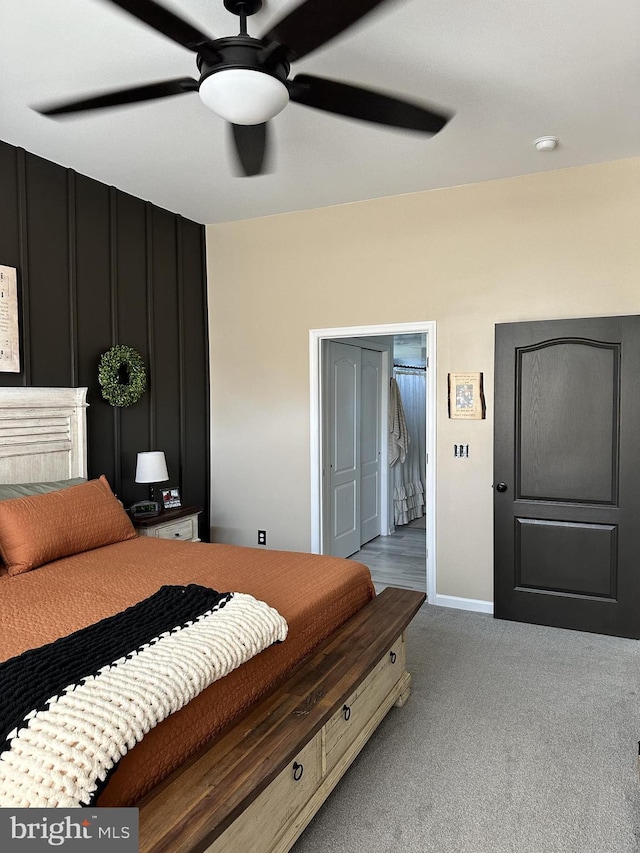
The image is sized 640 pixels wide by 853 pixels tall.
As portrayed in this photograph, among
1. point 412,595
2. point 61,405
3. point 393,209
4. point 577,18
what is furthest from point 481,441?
point 61,405

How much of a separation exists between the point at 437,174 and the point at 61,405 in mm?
2794

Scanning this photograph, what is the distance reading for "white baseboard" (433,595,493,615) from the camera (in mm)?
4086

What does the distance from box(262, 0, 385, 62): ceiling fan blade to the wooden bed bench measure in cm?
211

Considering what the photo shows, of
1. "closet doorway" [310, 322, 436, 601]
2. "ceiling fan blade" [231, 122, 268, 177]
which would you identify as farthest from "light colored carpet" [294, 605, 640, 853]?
"ceiling fan blade" [231, 122, 268, 177]

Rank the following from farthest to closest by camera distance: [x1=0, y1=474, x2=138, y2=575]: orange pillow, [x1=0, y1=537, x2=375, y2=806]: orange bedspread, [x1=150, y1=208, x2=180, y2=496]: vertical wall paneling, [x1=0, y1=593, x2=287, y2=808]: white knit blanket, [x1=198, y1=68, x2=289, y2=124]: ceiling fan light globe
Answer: [x1=150, y1=208, x2=180, y2=496]: vertical wall paneling < [x1=0, y1=474, x2=138, y2=575]: orange pillow < [x1=198, y1=68, x2=289, y2=124]: ceiling fan light globe < [x1=0, y1=537, x2=375, y2=806]: orange bedspread < [x1=0, y1=593, x2=287, y2=808]: white knit blanket

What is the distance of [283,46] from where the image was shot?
74.0 inches

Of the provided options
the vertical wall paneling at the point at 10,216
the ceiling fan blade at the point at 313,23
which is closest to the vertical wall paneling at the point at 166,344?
the vertical wall paneling at the point at 10,216

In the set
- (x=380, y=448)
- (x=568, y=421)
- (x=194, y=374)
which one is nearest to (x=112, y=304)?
(x=194, y=374)

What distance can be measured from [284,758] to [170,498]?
2.85m

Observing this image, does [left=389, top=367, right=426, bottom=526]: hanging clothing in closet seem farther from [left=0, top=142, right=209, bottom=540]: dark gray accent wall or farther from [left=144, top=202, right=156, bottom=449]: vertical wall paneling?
[left=144, top=202, right=156, bottom=449]: vertical wall paneling

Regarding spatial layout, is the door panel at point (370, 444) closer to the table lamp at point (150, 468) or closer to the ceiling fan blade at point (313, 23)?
the table lamp at point (150, 468)

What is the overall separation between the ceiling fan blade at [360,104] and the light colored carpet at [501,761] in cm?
260

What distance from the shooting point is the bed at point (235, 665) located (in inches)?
57.1

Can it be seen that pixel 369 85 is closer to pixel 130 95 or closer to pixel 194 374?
pixel 130 95
